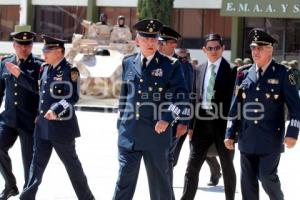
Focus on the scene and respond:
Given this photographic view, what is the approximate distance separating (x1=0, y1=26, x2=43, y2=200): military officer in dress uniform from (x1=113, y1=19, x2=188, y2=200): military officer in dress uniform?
60.7 inches

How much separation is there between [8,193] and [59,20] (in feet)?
118

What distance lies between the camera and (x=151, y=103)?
615 centimetres

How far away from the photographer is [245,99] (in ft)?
21.1

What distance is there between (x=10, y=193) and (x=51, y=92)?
134cm

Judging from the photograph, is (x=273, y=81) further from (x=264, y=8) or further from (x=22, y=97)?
(x=264, y=8)

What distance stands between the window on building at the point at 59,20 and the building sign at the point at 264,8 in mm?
10856

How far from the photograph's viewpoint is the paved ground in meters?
8.15

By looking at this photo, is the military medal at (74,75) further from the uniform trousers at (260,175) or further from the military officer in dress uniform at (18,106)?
the uniform trousers at (260,175)

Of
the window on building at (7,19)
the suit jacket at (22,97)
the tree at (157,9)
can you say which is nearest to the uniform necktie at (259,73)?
the suit jacket at (22,97)

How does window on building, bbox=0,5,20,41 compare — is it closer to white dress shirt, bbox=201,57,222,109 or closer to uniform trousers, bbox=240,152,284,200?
white dress shirt, bbox=201,57,222,109

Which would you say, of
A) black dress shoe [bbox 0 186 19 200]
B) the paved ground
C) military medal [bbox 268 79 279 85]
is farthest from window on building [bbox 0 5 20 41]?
military medal [bbox 268 79 279 85]

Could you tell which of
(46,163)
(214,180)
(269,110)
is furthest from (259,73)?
A: (214,180)

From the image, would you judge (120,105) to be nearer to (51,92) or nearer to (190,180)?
(51,92)

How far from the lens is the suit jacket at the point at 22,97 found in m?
7.36
